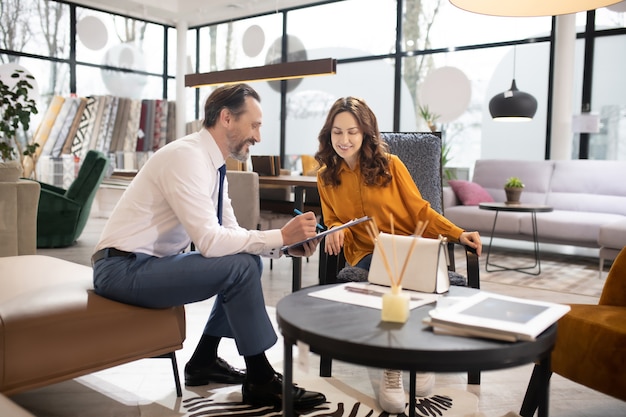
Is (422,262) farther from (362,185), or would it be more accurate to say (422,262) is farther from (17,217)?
(17,217)

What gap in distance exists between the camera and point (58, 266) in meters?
2.38

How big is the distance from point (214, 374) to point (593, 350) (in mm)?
1356

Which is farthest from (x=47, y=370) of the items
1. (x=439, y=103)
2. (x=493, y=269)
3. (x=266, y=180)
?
(x=439, y=103)

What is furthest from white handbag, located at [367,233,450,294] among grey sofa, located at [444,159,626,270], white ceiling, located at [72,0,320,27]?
white ceiling, located at [72,0,320,27]

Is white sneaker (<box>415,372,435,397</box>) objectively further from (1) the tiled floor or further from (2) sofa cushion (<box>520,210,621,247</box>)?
(2) sofa cushion (<box>520,210,621,247</box>)

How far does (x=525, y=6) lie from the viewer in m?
1.74

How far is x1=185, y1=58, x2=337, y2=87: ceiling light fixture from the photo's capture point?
521 cm

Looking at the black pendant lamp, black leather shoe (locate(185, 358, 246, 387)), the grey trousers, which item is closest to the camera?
the grey trousers

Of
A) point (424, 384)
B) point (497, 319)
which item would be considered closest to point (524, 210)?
point (424, 384)

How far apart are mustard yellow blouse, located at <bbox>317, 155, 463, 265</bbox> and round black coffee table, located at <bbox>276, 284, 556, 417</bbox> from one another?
0.97 m

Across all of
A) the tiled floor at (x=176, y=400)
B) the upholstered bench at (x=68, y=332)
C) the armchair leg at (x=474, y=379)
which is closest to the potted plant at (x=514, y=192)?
the tiled floor at (x=176, y=400)

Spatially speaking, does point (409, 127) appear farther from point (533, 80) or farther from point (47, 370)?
point (47, 370)

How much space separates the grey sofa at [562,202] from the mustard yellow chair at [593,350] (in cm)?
315

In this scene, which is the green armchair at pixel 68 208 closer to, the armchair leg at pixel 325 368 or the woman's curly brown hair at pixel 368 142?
the woman's curly brown hair at pixel 368 142
